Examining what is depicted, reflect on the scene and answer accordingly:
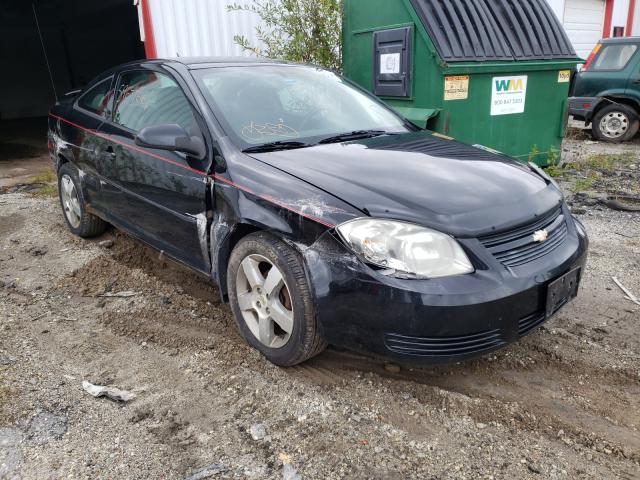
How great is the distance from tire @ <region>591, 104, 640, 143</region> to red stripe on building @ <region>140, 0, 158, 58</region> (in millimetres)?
7457

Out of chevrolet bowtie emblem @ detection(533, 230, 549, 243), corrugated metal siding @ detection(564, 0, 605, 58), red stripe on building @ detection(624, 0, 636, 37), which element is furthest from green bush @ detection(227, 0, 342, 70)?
red stripe on building @ detection(624, 0, 636, 37)

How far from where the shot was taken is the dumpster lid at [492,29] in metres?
5.51

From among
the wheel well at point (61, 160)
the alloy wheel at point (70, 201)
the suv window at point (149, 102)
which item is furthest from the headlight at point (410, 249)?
the wheel well at point (61, 160)

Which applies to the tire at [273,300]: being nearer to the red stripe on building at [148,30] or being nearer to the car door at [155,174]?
the car door at [155,174]

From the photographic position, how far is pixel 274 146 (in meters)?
2.89

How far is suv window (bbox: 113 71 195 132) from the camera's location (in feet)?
10.5

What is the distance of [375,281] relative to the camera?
2.18 meters

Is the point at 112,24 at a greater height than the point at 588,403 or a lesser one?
greater

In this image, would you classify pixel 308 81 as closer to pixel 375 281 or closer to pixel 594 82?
pixel 375 281

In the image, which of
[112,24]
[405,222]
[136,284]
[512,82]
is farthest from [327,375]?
[112,24]

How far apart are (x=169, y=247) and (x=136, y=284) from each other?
2.20 ft

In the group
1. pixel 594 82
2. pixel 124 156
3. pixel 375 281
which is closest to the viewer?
pixel 375 281

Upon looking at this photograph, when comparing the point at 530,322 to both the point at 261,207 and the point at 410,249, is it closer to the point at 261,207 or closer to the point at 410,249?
the point at 410,249

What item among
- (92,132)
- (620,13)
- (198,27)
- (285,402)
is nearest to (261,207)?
(285,402)
